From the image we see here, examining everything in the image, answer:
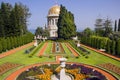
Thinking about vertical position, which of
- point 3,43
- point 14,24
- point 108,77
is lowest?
point 108,77

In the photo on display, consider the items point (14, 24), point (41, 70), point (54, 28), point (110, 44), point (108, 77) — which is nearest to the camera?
point (108, 77)

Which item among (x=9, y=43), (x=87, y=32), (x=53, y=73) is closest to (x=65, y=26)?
(x=87, y=32)

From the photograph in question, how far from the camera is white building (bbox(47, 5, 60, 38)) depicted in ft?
311

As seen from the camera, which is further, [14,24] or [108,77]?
[14,24]

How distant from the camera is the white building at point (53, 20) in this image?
94.8m

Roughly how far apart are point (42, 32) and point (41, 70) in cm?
6521

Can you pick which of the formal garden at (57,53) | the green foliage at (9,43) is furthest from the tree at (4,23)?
the green foliage at (9,43)

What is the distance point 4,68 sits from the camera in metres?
18.8

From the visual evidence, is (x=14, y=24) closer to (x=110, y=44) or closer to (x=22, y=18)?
(x=22, y=18)

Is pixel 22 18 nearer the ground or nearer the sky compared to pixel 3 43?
nearer the sky

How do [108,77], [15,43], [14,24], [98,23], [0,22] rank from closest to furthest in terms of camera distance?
[108,77] → [15,43] → [0,22] → [14,24] → [98,23]

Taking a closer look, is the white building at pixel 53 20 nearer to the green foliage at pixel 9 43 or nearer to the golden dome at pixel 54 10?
the golden dome at pixel 54 10

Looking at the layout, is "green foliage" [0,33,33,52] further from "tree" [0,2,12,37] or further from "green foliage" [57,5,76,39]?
"green foliage" [57,5,76,39]

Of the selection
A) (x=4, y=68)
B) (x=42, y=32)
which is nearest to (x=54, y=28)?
(x=42, y=32)
